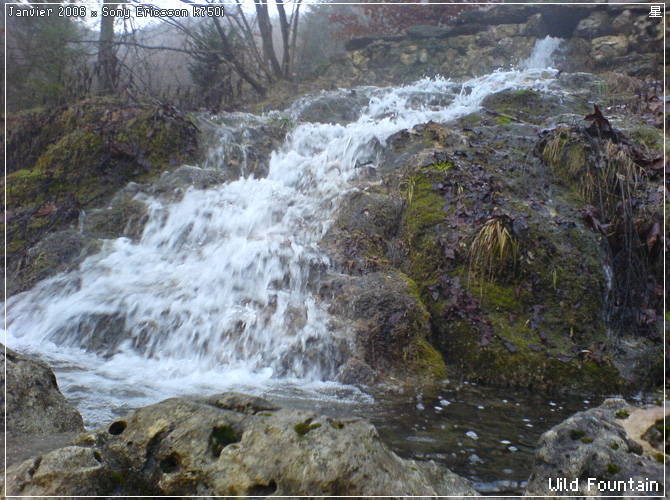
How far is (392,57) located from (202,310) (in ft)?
40.0

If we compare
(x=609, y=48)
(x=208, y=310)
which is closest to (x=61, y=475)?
(x=208, y=310)

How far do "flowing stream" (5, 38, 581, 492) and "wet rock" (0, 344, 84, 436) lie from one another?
0.36m

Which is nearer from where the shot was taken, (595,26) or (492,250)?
(492,250)

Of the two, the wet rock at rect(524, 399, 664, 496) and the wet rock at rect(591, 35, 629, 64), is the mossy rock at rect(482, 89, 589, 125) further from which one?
the wet rock at rect(524, 399, 664, 496)

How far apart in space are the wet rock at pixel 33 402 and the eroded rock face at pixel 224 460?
609 mm

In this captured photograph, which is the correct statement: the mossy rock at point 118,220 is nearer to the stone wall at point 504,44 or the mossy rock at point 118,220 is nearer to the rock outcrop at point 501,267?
the rock outcrop at point 501,267

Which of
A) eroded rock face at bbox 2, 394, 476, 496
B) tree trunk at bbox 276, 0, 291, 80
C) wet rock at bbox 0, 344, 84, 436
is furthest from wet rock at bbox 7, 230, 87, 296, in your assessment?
tree trunk at bbox 276, 0, 291, 80

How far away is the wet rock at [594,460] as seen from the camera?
200cm

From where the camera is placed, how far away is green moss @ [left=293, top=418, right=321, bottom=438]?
204 cm

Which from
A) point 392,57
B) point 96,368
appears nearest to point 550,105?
point 392,57

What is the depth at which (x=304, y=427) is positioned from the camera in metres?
2.07

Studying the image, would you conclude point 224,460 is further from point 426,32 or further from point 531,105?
point 426,32

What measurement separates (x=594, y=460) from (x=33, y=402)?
3031mm

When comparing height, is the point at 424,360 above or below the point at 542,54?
below
